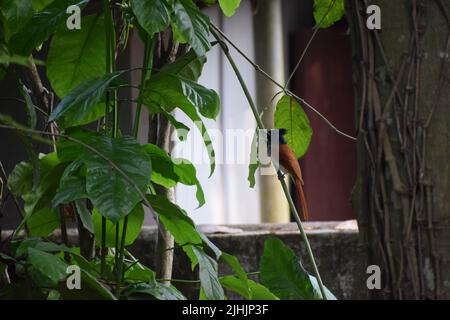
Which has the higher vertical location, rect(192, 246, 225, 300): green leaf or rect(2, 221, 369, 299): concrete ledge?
rect(192, 246, 225, 300): green leaf

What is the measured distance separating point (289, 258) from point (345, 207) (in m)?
4.31

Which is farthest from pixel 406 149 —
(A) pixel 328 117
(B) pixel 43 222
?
(A) pixel 328 117

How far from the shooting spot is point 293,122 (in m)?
2.38

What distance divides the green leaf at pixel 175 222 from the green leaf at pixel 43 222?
1.48 ft

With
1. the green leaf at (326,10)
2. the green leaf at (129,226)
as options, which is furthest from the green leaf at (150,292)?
the green leaf at (326,10)

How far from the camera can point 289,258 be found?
1.97m

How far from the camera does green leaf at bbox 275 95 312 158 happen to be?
2377mm

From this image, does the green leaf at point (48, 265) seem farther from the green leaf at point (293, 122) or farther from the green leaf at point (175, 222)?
the green leaf at point (293, 122)

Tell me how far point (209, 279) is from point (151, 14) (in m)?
0.59

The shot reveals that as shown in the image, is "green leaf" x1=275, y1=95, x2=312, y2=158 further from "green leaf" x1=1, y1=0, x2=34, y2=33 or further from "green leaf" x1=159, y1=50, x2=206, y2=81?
"green leaf" x1=1, y1=0, x2=34, y2=33

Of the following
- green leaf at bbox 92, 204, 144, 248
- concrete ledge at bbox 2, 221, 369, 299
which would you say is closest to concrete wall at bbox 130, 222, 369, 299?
concrete ledge at bbox 2, 221, 369, 299

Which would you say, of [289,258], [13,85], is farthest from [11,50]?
[13,85]

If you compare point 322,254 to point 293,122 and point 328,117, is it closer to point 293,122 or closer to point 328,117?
point 293,122

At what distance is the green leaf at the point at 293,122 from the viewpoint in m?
2.38
